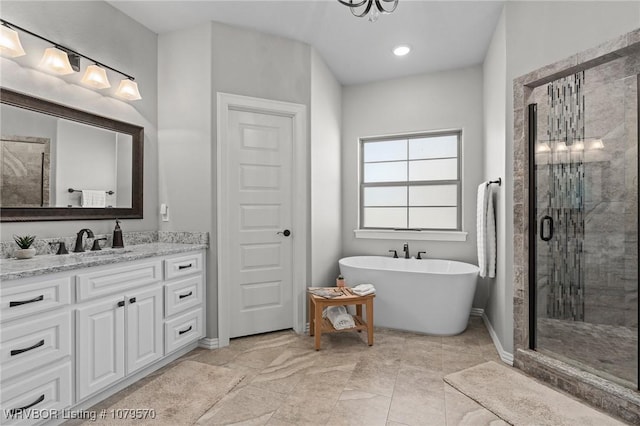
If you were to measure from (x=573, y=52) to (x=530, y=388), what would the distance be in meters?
2.19

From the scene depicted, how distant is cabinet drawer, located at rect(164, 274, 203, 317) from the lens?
257cm

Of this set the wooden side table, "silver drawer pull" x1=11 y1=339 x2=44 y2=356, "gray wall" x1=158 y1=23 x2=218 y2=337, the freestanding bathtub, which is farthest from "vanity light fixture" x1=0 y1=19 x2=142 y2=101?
the freestanding bathtub

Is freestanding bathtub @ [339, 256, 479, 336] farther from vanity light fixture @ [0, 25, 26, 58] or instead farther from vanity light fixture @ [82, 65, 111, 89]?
vanity light fixture @ [0, 25, 26, 58]

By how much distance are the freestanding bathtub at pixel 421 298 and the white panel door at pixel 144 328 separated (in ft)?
5.94

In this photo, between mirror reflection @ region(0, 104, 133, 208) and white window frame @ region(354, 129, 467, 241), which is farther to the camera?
white window frame @ region(354, 129, 467, 241)

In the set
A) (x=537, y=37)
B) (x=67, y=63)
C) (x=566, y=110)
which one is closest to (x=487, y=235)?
(x=566, y=110)

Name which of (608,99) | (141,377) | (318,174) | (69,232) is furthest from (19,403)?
(608,99)

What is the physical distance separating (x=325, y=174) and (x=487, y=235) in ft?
5.58

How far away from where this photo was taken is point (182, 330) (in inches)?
106

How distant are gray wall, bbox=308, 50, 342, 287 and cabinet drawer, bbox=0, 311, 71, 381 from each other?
1982 mm

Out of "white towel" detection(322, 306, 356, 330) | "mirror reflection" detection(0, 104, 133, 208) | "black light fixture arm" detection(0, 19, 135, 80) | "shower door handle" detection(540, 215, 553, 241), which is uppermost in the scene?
"black light fixture arm" detection(0, 19, 135, 80)

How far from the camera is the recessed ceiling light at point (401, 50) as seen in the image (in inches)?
135

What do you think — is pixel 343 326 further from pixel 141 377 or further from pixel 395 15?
pixel 395 15

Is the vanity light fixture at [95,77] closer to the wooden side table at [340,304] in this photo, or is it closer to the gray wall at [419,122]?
the wooden side table at [340,304]
